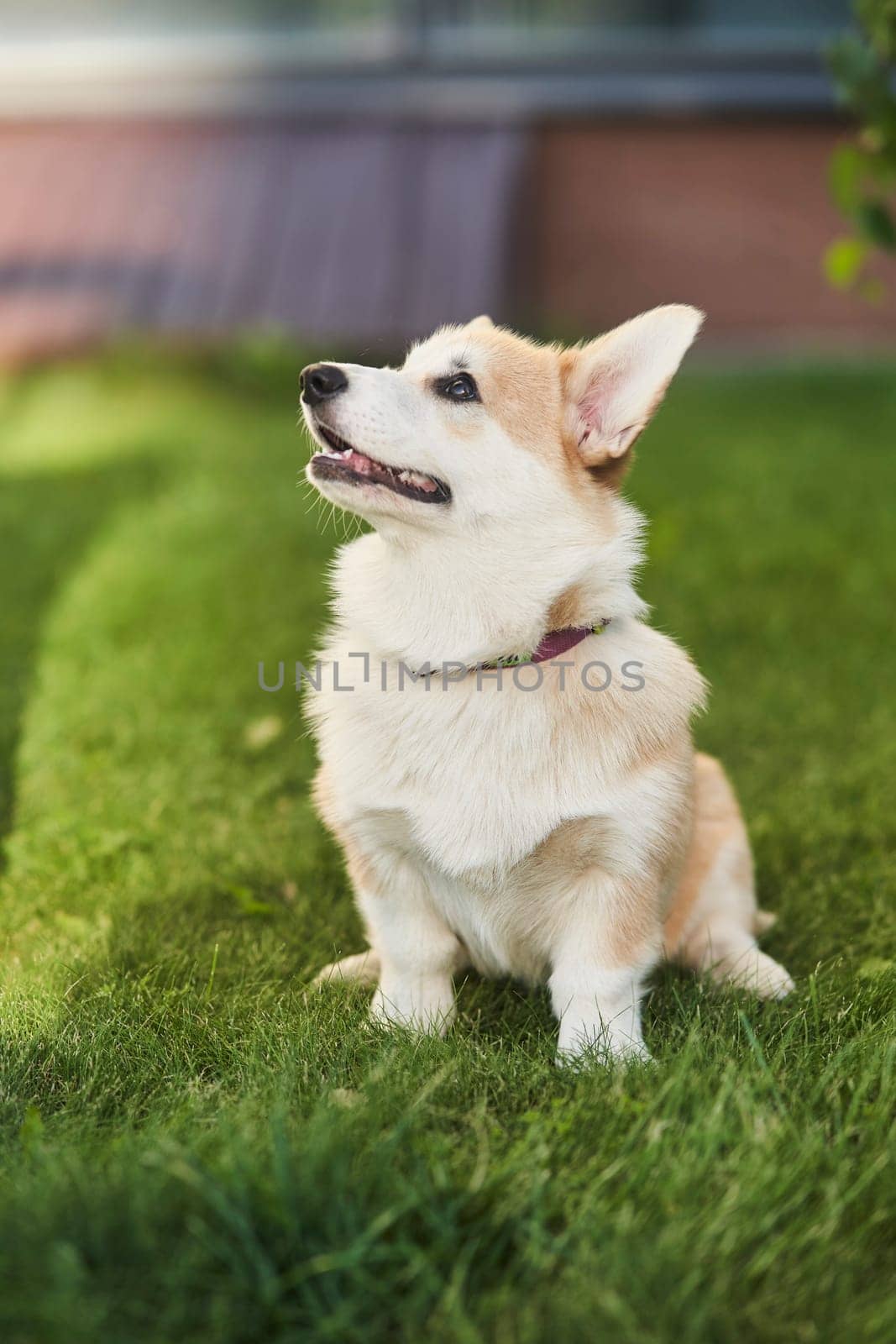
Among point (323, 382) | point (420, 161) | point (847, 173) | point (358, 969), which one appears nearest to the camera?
point (323, 382)

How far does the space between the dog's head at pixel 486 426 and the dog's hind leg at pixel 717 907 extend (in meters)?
0.73

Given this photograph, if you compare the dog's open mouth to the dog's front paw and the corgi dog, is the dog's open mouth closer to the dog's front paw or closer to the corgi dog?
the corgi dog

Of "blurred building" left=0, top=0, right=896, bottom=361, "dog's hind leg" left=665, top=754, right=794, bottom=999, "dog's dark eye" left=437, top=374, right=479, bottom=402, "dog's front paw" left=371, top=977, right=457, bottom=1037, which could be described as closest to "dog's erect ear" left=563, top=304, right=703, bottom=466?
"dog's dark eye" left=437, top=374, right=479, bottom=402

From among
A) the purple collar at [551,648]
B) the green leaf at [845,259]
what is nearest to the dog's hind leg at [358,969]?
the purple collar at [551,648]

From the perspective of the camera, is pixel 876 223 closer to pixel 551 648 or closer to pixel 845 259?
pixel 845 259

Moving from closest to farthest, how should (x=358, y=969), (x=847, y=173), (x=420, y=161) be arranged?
(x=358, y=969) → (x=847, y=173) → (x=420, y=161)

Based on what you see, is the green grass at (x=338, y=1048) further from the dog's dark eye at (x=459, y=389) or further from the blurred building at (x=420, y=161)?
the blurred building at (x=420, y=161)

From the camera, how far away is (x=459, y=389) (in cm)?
219

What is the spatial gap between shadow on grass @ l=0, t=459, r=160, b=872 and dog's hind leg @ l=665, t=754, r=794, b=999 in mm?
1637

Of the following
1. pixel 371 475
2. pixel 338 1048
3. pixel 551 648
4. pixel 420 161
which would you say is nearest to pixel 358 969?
pixel 338 1048

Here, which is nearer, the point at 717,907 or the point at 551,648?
the point at 551,648

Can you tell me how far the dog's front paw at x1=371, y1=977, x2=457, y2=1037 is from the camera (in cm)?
218

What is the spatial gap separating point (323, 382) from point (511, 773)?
0.69 m

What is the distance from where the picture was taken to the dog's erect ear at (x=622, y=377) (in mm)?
2072
